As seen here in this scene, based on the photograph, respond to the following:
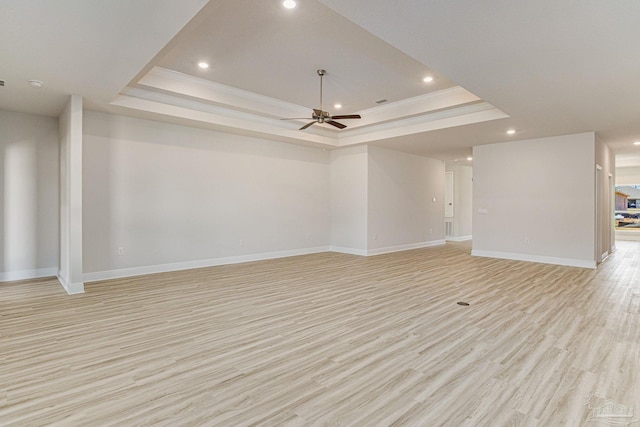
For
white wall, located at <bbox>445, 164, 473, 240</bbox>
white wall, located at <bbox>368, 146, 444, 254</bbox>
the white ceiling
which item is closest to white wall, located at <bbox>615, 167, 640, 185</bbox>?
white wall, located at <bbox>445, 164, 473, 240</bbox>

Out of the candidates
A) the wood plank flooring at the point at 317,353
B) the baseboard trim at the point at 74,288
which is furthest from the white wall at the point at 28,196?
the baseboard trim at the point at 74,288

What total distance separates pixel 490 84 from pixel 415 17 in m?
1.95

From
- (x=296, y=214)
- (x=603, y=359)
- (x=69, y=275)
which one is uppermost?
(x=296, y=214)

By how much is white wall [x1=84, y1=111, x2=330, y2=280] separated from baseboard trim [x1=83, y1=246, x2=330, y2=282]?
18 millimetres

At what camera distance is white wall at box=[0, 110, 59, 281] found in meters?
5.31

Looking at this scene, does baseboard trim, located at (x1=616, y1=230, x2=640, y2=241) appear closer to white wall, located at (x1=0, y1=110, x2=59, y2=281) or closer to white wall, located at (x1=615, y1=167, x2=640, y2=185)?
white wall, located at (x1=615, y1=167, x2=640, y2=185)

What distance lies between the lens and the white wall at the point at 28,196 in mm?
5309

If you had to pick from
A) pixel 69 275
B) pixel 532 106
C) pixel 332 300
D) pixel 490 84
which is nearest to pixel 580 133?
pixel 532 106

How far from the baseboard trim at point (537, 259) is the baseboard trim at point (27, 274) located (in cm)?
873

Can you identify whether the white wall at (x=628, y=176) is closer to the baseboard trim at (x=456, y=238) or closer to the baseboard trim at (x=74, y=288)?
the baseboard trim at (x=456, y=238)

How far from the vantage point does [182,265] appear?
20.7ft

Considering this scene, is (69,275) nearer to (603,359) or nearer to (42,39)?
(42,39)

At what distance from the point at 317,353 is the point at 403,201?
6.99 m

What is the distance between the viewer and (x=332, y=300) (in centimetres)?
432
